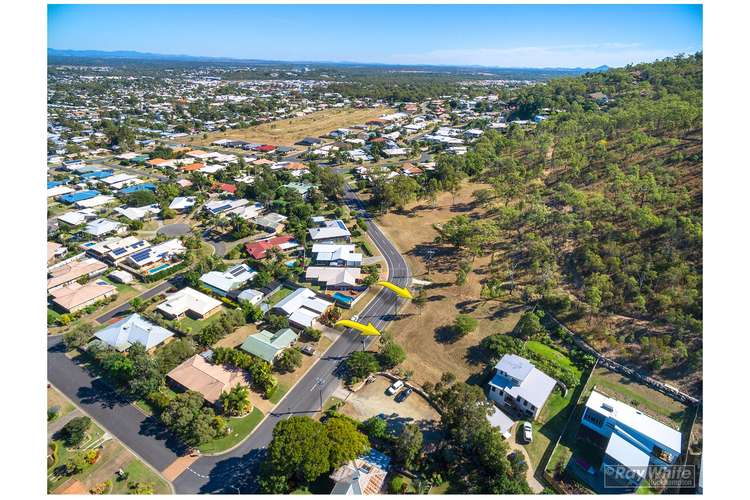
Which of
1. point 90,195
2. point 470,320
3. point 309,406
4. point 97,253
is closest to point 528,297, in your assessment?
point 470,320

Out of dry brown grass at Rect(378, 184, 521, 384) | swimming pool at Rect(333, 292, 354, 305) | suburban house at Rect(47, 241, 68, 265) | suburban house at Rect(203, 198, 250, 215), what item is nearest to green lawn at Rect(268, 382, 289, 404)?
dry brown grass at Rect(378, 184, 521, 384)

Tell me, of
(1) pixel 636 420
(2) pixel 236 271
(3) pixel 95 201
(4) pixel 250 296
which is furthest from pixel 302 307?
(3) pixel 95 201

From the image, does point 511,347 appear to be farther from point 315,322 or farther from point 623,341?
point 315,322

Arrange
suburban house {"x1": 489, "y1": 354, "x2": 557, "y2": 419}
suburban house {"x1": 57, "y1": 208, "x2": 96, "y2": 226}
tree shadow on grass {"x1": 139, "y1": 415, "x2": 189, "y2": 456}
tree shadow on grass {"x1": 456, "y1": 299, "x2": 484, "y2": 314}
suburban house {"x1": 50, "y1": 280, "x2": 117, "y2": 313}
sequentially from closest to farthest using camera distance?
tree shadow on grass {"x1": 139, "y1": 415, "x2": 189, "y2": 456}, suburban house {"x1": 489, "y1": 354, "x2": 557, "y2": 419}, suburban house {"x1": 50, "y1": 280, "x2": 117, "y2": 313}, tree shadow on grass {"x1": 456, "y1": 299, "x2": 484, "y2": 314}, suburban house {"x1": 57, "y1": 208, "x2": 96, "y2": 226}

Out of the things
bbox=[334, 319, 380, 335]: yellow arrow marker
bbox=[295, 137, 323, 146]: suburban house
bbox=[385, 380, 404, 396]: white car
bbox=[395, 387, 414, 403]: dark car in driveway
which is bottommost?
bbox=[395, 387, 414, 403]: dark car in driveway

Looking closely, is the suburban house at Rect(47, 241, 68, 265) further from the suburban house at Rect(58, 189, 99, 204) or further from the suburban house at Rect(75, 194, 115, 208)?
the suburban house at Rect(58, 189, 99, 204)

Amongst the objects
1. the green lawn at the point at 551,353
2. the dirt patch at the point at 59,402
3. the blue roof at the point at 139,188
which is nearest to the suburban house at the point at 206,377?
the dirt patch at the point at 59,402

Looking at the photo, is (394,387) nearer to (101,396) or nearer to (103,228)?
(101,396)
